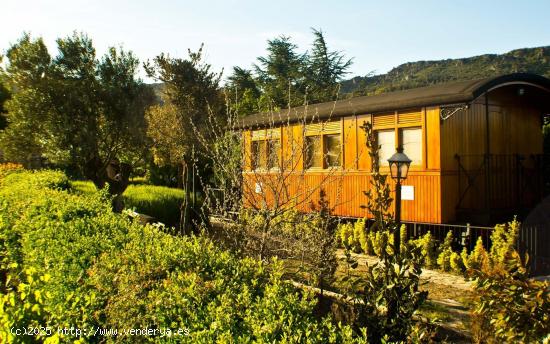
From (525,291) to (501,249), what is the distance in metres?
5.43

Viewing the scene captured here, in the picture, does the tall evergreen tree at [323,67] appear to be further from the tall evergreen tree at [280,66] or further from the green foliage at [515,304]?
the green foliage at [515,304]

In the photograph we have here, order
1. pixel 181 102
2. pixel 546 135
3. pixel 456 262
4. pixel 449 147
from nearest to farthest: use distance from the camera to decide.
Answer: pixel 456 262 < pixel 449 147 < pixel 546 135 < pixel 181 102

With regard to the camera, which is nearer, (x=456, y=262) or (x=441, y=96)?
(x=456, y=262)

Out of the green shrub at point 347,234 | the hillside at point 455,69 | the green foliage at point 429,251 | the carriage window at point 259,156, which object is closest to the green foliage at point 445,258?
the green foliage at point 429,251

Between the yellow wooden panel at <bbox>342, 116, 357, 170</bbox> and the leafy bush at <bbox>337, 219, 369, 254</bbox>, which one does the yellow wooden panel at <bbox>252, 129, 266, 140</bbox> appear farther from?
the leafy bush at <bbox>337, 219, 369, 254</bbox>

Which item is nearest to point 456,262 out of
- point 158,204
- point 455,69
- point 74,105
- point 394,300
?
point 394,300

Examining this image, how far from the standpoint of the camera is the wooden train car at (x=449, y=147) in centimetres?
1022

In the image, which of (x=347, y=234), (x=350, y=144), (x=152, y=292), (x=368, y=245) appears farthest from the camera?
(x=350, y=144)

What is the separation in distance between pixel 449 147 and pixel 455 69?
2283 inches

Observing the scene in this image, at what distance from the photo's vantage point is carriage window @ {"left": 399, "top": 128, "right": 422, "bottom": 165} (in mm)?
10688

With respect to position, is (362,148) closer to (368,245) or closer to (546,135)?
(368,245)

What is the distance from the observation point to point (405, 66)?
240 ft

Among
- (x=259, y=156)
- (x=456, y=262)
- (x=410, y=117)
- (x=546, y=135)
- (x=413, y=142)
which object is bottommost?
(x=456, y=262)

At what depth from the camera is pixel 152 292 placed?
315 cm
